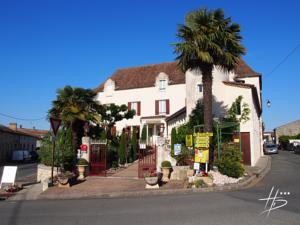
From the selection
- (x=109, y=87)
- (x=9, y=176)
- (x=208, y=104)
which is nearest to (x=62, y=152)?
(x=9, y=176)

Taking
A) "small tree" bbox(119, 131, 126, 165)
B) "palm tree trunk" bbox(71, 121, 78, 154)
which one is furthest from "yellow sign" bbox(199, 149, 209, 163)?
"small tree" bbox(119, 131, 126, 165)

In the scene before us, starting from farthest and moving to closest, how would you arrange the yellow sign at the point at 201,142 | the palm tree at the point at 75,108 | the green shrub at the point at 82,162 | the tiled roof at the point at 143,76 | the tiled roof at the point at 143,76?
the tiled roof at the point at 143,76 → the tiled roof at the point at 143,76 → the palm tree at the point at 75,108 → the green shrub at the point at 82,162 → the yellow sign at the point at 201,142

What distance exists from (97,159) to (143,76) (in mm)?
25325

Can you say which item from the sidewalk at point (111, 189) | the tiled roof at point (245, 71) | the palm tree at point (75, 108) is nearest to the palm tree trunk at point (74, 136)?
the palm tree at point (75, 108)

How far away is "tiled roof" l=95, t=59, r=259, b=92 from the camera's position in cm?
4025

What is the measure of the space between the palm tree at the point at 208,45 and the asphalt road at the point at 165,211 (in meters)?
6.44

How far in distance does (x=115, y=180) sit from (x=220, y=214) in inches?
353

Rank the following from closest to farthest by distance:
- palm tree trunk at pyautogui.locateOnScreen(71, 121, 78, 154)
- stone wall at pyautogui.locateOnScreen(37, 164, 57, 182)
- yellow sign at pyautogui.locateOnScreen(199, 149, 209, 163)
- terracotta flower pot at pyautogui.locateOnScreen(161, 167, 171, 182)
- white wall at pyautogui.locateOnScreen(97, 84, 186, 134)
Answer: yellow sign at pyautogui.locateOnScreen(199, 149, 209, 163), terracotta flower pot at pyautogui.locateOnScreen(161, 167, 171, 182), stone wall at pyautogui.locateOnScreen(37, 164, 57, 182), palm tree trunk at pyautogui.locateOnScreen(71, 121, 78, 154), white wall at pyautogui.locateOnScreen(97, 84, 186, 134)

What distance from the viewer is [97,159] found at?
1852cm

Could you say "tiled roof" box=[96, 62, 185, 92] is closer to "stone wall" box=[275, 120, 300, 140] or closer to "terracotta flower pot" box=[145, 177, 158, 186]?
"terracotta flower pot" box=[145, 177, 158, 186]

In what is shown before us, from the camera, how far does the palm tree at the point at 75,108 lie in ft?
64.5

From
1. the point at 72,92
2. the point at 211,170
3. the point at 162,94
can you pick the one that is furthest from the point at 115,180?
the point at 162,94

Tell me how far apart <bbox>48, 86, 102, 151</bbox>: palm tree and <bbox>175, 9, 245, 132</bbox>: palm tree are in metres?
7.00

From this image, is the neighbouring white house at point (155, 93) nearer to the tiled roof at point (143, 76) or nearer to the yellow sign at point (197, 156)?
the tiled roof at point (143, 76)
